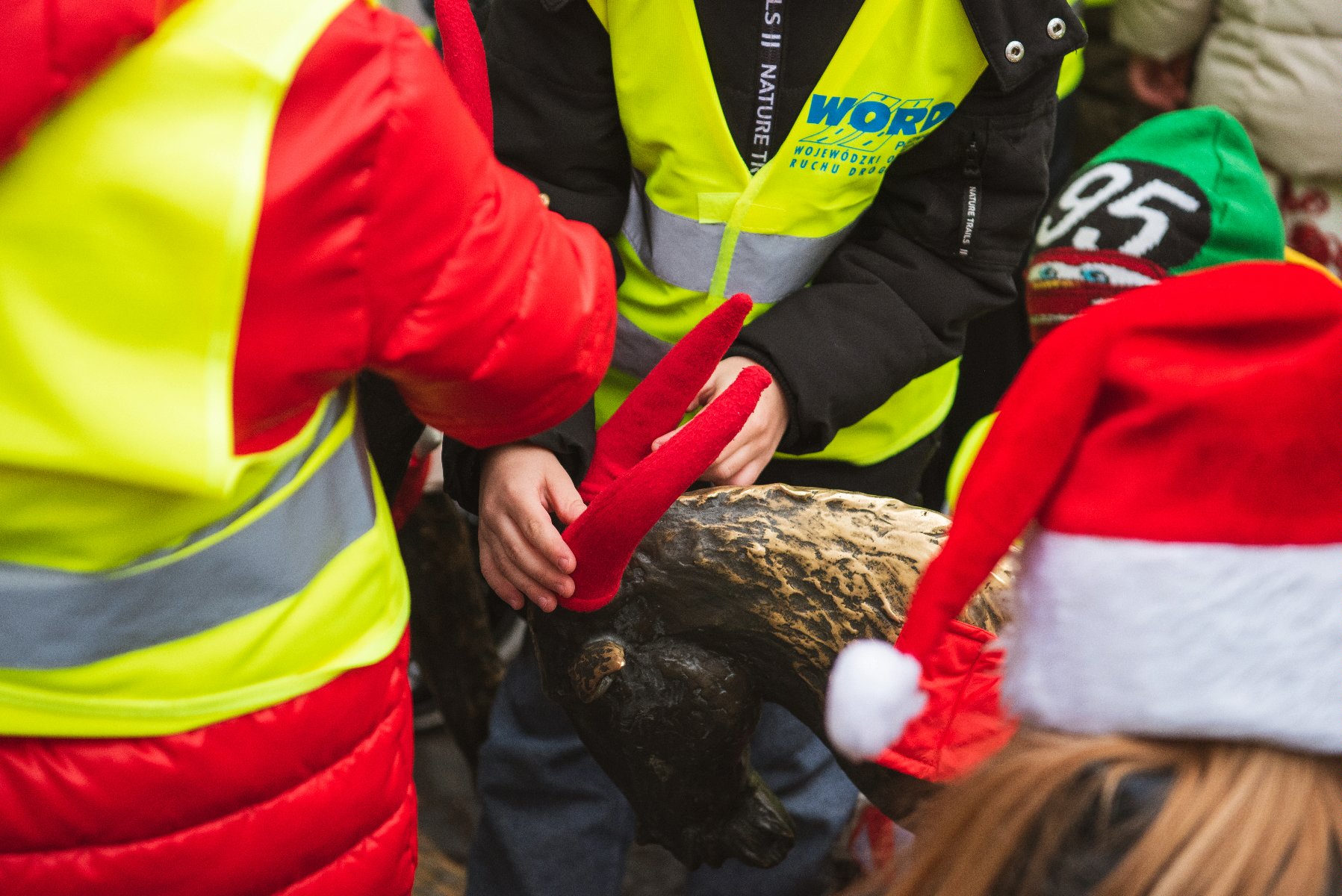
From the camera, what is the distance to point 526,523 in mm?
1020

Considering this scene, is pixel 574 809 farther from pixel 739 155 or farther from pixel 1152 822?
pixel 1152 822

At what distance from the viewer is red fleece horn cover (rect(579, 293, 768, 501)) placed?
93 centimetres

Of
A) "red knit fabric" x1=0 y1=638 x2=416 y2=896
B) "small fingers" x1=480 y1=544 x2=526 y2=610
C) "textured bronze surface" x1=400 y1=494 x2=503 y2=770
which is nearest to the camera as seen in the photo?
"red knit fabric" x1=0 y1=638 x2=416 y2=896

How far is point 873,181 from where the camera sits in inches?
48.7

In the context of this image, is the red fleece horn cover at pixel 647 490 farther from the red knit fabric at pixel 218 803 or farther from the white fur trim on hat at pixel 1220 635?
the white fur trim on hat at pixel 1220 635

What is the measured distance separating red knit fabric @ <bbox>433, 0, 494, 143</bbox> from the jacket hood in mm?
331

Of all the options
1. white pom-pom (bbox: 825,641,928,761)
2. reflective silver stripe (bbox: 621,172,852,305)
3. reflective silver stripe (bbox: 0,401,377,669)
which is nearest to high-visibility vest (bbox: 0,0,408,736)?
reflective silver stripe (bbox: 0,401,377,669)

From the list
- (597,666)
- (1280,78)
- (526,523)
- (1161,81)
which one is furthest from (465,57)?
(1161,81)

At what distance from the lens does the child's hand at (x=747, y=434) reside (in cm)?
110

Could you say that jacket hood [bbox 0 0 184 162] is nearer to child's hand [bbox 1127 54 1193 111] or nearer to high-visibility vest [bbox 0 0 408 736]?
high-visibility vest [bbox 0 0 408 736]

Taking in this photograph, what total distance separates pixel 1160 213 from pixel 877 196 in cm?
44

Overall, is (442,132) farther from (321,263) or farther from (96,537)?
(96,537)

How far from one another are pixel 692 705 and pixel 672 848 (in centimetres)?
17

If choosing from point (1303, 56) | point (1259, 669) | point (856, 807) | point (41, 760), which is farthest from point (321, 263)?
point (1303, 56)
